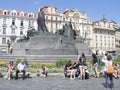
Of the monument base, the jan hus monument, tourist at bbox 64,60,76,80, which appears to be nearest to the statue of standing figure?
the jan hus monument

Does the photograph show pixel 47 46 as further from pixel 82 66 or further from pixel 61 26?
pixel 61 26

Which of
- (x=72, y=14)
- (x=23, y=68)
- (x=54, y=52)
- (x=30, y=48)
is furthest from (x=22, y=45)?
(x=72, y=14)

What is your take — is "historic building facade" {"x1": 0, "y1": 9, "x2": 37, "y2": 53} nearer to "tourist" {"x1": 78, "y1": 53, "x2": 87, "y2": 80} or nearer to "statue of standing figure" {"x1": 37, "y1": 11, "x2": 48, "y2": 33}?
"statue of standing figure" {"x1": 37, "y1": 11, "x2": 48, "y2": 33}

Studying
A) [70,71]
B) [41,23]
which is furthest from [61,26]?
[70,71]

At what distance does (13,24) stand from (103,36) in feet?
112

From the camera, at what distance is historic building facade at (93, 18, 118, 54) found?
93188 millimetres

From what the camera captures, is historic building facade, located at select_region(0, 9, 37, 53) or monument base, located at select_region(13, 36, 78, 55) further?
historic building facade, located at select_region(0, 9, 37, 53)

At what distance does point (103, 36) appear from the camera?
3789 inches

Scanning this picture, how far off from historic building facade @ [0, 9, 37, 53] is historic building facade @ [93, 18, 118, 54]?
24.5 meters

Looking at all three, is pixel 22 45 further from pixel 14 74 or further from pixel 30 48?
pixel 14 74

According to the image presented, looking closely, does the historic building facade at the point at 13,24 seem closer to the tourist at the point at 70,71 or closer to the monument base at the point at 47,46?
the monument base at the point at 47,46

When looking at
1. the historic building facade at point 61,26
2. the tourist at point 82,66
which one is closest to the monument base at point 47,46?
the tourist at point 82,66

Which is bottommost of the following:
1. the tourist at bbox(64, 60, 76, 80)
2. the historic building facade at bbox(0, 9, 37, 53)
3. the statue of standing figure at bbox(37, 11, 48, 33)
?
the tourist at bbox(64, 60, 76, 80)

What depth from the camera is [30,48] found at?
81.0 feet
